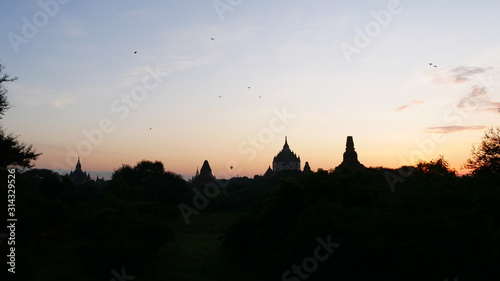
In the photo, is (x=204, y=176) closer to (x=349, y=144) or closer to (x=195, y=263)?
(x=349, y=144)

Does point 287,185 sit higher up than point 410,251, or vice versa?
point 287,185

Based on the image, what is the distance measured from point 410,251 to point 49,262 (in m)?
23.8

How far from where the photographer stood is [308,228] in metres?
17.2

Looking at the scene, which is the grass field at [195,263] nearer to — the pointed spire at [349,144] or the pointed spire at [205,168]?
the pointed spire at [349,144]

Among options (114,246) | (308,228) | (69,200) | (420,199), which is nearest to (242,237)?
(114,246)

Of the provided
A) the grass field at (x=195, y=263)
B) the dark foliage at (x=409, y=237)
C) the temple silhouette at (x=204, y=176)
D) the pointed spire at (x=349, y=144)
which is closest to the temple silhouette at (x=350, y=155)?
the pointed spire at (x=349, y=144)

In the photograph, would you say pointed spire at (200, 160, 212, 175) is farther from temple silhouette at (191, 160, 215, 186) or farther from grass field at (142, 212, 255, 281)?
grass field at (142, 212, 255, 281)

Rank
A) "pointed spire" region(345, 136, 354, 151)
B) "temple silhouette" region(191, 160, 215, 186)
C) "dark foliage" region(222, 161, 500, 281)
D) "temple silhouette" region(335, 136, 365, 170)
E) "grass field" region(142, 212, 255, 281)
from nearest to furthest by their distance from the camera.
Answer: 1. "dark foliage" region(222, 161, 500, 281)
2. "grass field" region(142, 212, 255, 281)
3. "temple silhouette" region(335, 136, 365, 170)
4. "pointed spire" region(345, 136, 354, 151)
5. "temple silhouette" region(191, 160, 215, 186)

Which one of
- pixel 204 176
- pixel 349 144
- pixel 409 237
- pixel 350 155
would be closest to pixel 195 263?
pixel 409 237

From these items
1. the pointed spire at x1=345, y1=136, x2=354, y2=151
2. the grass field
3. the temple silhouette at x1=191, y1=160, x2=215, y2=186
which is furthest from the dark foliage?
the temple silhouette at x1=191, y1=160, x2=215, y2=186

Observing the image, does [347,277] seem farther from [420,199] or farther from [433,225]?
[420,199]

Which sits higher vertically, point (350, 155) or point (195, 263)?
point (350, 155)

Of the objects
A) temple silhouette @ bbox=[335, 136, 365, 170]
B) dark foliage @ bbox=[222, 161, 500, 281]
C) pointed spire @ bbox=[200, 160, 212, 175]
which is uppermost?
pointed spire @ bbox=[200, 160, 212, 175]

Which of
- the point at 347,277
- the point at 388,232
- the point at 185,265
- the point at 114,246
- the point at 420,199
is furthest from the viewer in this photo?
the point at 185,265
